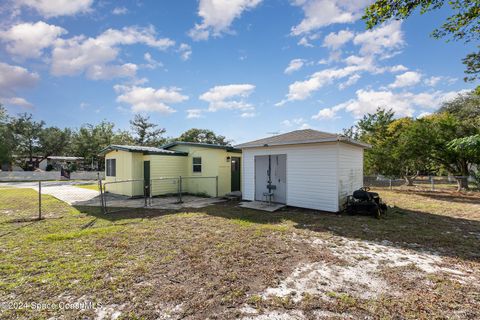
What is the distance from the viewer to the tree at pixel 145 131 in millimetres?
32688

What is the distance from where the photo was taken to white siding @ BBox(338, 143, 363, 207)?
785 centimetres

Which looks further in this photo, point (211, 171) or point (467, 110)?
point (467, 110)

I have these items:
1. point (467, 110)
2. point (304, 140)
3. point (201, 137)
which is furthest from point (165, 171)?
point (467, 110)

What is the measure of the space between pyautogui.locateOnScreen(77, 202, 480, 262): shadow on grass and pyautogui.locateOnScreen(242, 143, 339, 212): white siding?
0.42m

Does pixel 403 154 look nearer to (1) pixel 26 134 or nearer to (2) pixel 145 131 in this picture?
(2) pixel 145 131

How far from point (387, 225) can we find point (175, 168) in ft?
34.4

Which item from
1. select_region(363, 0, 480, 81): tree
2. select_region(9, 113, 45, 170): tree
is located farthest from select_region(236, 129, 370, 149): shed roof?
select_region(9, 113, 45, 170): tree

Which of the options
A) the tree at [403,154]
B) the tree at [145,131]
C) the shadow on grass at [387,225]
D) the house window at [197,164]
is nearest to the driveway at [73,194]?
the shadow on grass at [387,225]

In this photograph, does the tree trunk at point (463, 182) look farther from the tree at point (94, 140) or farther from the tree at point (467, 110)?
the tree at point (94, 140)

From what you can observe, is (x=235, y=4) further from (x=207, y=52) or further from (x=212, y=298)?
(x=212, y=298)

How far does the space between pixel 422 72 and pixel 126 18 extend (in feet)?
49.5

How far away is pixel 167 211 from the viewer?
8.15m

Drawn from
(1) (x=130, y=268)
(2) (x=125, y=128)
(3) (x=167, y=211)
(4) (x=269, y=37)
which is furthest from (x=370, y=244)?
(2) (x=125, y=128)

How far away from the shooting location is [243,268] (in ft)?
11.7
